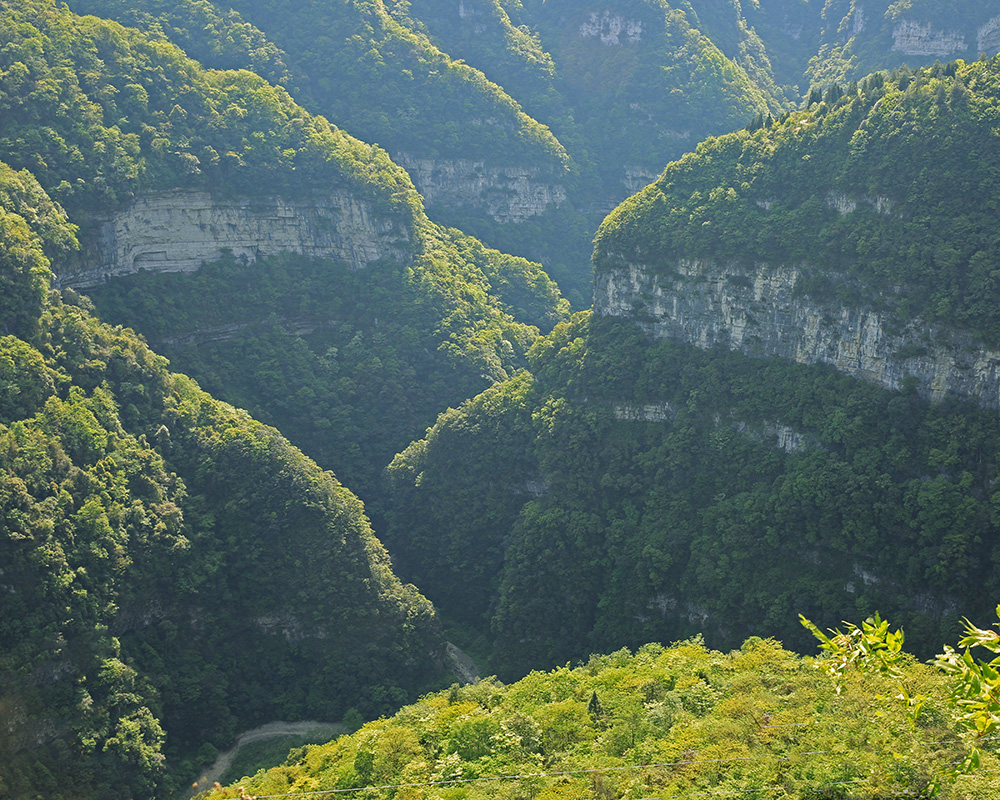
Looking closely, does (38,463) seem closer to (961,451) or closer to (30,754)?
(30,754)

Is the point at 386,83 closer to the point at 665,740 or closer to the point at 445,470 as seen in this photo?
the point at 445,470

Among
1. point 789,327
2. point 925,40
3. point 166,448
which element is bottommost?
point 166,448

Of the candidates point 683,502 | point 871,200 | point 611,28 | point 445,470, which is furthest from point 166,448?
point 611,28

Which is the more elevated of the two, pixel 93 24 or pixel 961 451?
pixel 93 24

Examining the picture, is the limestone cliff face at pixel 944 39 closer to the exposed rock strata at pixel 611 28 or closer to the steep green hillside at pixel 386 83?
the exposed rock strata at pixel 611 28

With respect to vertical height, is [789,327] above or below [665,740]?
above

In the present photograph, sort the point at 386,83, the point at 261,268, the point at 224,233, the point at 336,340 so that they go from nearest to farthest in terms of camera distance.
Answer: the point at 224,233
the point at 261,268
the point at 336,340
the point at 386,83

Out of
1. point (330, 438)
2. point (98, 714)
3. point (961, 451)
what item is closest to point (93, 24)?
point (330, 438)
